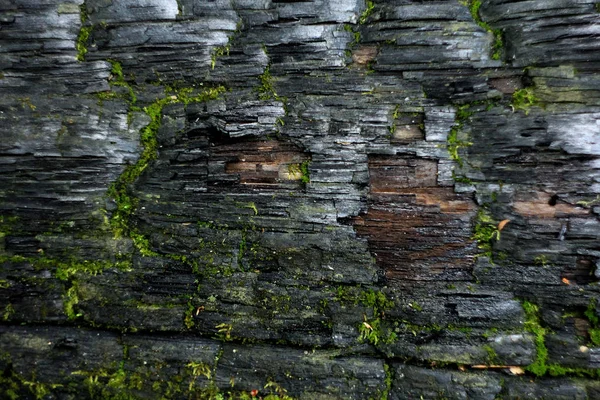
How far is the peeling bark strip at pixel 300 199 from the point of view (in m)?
2.51

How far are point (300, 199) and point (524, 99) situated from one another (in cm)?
159

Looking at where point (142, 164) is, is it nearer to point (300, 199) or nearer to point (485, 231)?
point (300, 199)

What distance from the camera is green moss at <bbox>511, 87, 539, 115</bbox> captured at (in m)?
2.51

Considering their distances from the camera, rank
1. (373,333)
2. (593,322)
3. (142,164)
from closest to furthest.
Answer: (593,322) < (373,333) < (142,164)

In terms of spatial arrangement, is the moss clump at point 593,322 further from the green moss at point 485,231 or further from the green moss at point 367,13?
the green moss at point 367,13

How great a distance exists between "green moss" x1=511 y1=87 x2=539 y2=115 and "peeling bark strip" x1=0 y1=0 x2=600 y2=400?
0.01 metres

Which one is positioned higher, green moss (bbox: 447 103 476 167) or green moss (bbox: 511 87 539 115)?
green moss (bbox: 511 87 539 115)

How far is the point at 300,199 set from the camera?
2635 mm

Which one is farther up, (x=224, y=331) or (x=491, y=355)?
(x=224, y=331)

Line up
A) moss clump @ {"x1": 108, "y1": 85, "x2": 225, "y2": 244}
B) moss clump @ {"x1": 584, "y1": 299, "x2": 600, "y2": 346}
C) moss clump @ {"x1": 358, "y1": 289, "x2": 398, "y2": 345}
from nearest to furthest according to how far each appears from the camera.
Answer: moss clump @ {"x1": 584, "y1": 299, "x2": 600, "y2": 346}, moss clump @ {"x1": 358, "y1": 289, "x2": 398, "y2": 345}, moss clump @ {"x1": 108, "y1": 85, "x2": 225, "y2": 244}

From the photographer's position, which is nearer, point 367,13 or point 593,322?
point 593,322

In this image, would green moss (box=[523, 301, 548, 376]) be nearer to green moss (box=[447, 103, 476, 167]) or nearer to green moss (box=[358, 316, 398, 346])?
green moss (box=[358, 316, 398, 346])

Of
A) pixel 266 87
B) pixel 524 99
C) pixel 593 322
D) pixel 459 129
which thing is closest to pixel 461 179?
pixel 459 129

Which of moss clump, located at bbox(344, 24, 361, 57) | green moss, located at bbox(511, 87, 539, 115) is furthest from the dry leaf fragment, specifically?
moss clump, located at bbox(344, 24, 361, 57)
